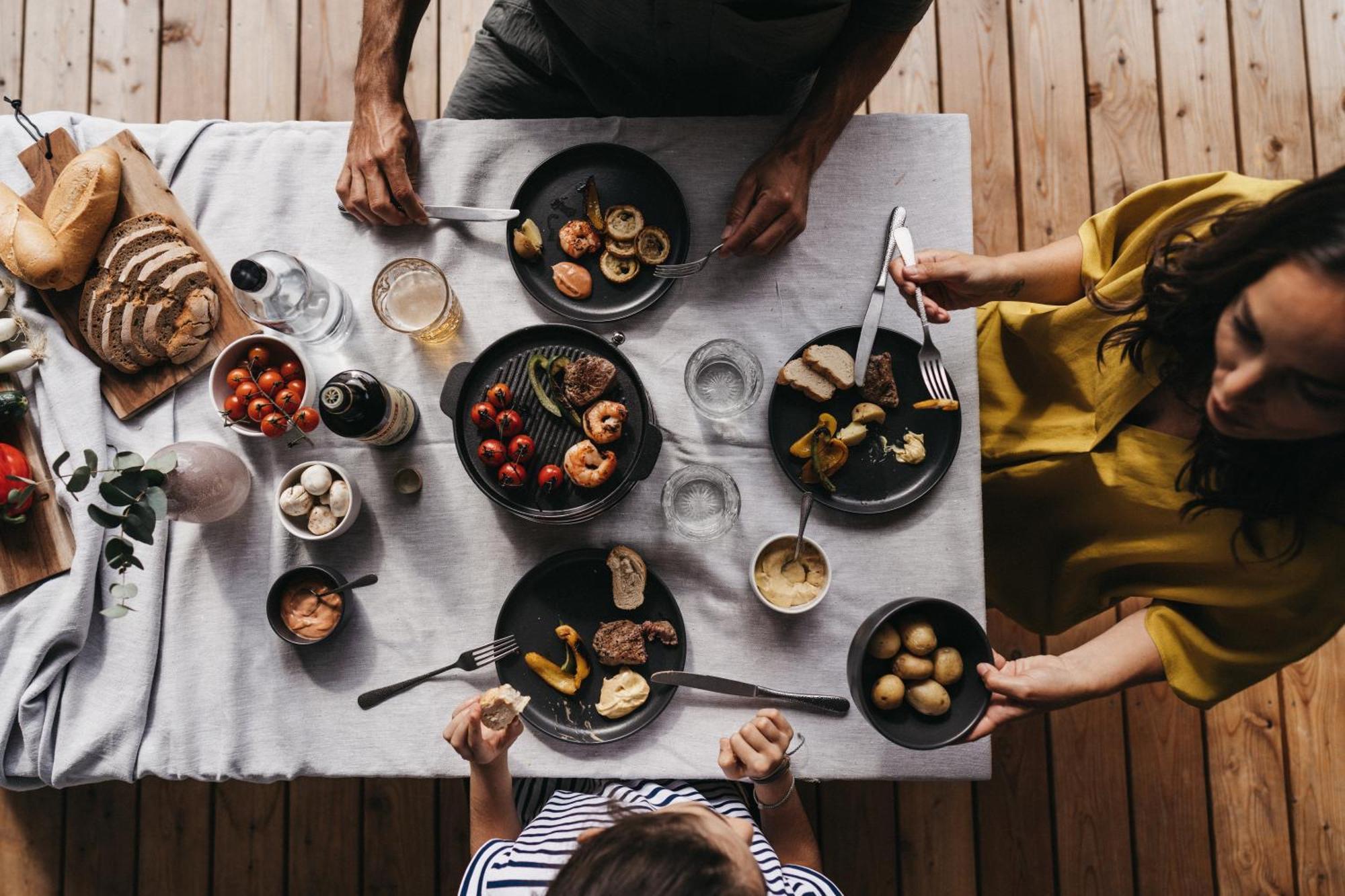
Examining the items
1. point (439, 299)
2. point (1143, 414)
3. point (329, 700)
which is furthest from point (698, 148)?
point (329, 700)

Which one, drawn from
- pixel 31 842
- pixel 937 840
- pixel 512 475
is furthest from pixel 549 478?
pixel 31 842

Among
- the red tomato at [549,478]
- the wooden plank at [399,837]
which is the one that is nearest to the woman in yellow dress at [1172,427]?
the red tomato at [549,478]

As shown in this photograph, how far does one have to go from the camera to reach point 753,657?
1229mm

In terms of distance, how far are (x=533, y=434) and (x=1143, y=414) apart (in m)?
0.95

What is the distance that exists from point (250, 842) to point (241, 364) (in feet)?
4.83

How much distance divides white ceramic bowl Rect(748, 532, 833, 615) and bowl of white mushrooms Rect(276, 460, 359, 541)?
632 millimetres

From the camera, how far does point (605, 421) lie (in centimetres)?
117

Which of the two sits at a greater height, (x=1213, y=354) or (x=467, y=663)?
(x=1213, y=354)

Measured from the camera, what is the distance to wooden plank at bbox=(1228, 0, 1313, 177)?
2174 mm

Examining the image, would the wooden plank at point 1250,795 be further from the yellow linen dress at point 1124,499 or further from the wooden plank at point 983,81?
the wooden plank at point 983,81

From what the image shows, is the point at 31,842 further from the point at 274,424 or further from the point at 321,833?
the point at 274,424

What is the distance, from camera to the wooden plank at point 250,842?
2012 millimetres

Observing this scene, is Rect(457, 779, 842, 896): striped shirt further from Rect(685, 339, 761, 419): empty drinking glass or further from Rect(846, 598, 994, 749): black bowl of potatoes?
Rect(685, 339, 761, 419): empty drinking glass

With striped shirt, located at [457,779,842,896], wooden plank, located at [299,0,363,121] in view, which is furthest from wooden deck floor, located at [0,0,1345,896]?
wooden plank, located at [299,0,363,121]
